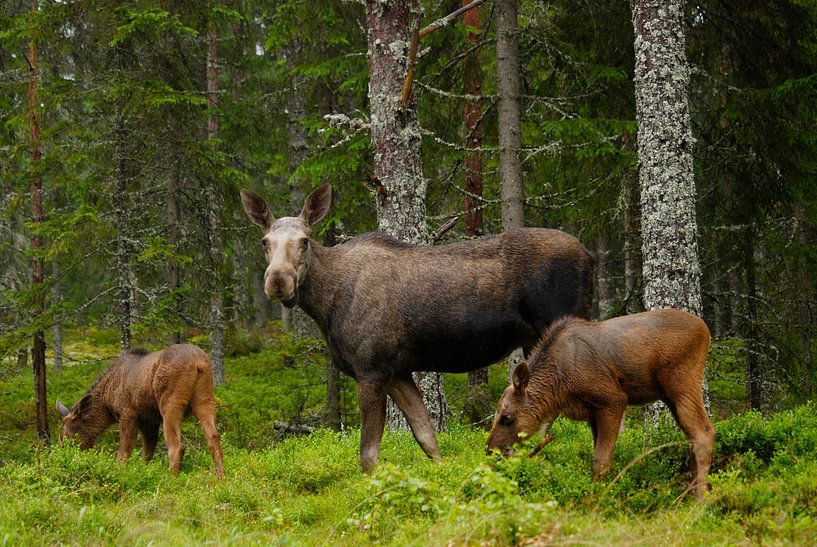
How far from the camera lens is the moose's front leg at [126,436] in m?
12.1

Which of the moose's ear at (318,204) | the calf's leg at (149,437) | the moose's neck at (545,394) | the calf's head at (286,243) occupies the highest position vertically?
the moose's ear at (318,204)

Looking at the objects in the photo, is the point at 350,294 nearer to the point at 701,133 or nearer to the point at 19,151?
the point at 701,133

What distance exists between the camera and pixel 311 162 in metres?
16.4

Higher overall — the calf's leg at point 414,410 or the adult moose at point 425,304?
the adult moose at point 425,304

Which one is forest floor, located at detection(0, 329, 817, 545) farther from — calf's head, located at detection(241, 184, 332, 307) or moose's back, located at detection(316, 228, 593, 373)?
calf's head, located at detection(241, 184, 332, 307)

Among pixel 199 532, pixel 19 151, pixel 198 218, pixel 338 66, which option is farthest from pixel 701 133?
pixel 19 151

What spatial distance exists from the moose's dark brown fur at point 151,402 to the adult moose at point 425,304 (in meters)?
3.12

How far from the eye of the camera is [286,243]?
892 centimetres

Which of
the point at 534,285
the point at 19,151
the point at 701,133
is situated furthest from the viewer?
the point at 19,151

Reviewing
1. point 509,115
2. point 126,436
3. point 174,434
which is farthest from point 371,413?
point 509,115

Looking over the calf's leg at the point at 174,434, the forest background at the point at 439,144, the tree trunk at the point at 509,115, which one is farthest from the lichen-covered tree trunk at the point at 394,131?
the calf's leg at the point at 174,434

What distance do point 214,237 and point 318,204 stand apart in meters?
15.3

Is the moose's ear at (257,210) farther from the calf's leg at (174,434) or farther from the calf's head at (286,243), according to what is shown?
the calf's leg at (174,434)

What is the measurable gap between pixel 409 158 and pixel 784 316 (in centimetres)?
1289
